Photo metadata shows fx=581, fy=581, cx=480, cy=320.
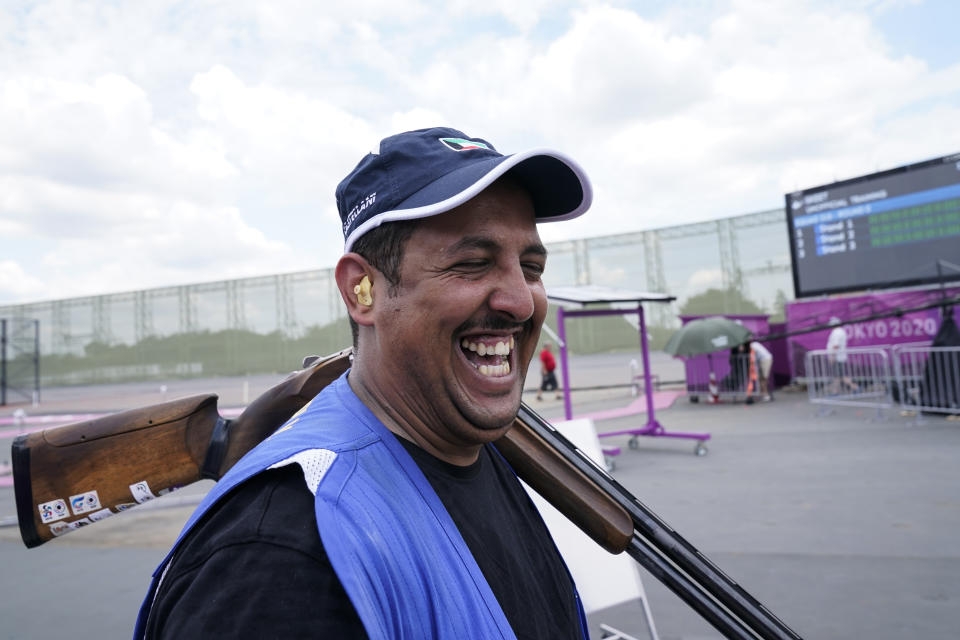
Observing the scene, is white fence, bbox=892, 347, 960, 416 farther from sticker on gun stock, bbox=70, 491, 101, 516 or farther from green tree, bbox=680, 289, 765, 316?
green tree, bbox=680, 289, 765, 316

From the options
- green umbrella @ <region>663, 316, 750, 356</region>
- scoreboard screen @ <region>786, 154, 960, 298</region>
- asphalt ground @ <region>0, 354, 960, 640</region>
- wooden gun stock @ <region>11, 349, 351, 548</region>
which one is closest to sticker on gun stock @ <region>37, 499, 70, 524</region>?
wooden gun stock @ <region>11, 349, 351, 548</region>

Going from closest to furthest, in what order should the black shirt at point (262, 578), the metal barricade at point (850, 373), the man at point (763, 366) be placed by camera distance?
the black shirt at point (262, 578) → the metal barricade at point (850, 373) → the man at point (763, 366)

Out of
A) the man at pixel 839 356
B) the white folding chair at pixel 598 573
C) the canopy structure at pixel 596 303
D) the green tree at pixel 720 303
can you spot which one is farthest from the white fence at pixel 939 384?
the green tree at pixel 720 303

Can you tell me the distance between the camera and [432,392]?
107cm

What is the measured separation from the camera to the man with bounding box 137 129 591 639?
28.9 inches

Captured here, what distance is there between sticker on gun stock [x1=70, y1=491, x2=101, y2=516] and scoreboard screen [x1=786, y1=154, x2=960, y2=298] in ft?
39.5

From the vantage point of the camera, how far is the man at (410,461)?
73 centimetres

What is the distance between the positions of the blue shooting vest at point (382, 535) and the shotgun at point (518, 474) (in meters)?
0.58

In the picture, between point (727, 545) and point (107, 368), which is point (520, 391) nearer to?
point (727, 545)

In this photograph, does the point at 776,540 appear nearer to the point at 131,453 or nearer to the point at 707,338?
the point at 131,453

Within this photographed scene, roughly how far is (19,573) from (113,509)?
3418 millimetres

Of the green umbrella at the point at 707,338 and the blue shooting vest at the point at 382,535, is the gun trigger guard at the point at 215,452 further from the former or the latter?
the green umbrella at the point at 707,338

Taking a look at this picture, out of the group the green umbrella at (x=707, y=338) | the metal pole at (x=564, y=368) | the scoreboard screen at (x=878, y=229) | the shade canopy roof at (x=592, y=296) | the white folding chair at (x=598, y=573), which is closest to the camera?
the white folding chair at (x=598, y=573)

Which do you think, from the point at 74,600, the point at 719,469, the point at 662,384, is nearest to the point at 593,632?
the point at 74,600
